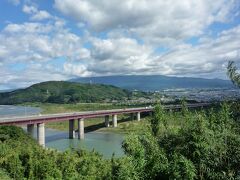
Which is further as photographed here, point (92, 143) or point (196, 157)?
point (92, 143)

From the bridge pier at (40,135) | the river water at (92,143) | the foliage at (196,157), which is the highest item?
the foliage at (196,157)

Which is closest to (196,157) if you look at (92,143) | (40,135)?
(92,143)

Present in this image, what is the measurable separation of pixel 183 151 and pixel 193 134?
1.04 metres

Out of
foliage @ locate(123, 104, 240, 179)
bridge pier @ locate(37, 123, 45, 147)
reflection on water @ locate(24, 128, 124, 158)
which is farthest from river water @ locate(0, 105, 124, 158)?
foliage @ locate(123, 104, 240, 179)

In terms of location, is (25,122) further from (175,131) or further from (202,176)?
(202,176)

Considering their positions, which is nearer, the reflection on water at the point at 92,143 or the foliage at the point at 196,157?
the foliage at the point at 196,157

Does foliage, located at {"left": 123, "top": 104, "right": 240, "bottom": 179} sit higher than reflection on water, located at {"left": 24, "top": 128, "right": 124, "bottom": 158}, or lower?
higher

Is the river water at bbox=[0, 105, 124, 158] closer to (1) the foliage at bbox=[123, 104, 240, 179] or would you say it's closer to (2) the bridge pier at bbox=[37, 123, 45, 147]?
(2) the bridge pier at bbox=[37, 123, 45, 147]

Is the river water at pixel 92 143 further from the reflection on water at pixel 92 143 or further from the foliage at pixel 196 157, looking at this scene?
the foliage at pixel 196 157

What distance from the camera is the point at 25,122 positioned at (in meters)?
80.1

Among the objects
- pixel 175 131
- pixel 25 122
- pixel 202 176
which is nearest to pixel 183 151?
pixel 202 176

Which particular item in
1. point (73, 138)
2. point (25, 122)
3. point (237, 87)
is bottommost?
point (73, 138)

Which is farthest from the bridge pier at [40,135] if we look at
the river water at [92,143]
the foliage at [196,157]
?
the foliage at [196,157]

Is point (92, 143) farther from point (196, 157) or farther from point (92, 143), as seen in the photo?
point (196, 157)
